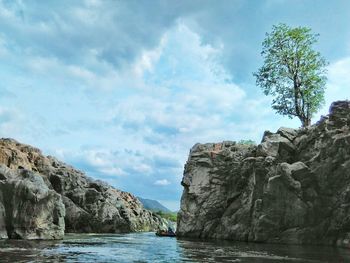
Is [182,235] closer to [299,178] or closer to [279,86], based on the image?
[299,178]

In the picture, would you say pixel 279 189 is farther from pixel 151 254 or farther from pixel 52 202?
pixel 52 202

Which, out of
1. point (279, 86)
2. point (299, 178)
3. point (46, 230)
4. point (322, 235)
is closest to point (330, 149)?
point (299, 178)

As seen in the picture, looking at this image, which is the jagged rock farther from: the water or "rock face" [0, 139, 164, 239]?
the water

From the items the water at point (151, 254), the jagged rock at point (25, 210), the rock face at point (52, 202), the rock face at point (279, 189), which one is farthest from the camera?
the rock face at point (279, 189)

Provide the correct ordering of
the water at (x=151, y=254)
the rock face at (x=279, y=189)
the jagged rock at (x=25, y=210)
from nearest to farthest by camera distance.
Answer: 1. the water at (x=151, y=254)
2. the jagged rock at (x=25, y=210)
3. the rock face at (x=279, y=189)

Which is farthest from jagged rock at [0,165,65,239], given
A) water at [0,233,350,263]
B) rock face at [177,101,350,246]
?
rock face at [177,101,350,246]

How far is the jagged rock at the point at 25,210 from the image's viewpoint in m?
59.8

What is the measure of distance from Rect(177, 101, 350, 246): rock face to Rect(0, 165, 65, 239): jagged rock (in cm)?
3033

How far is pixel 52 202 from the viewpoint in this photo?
6456 cm

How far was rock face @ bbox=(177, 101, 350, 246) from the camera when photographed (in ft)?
203

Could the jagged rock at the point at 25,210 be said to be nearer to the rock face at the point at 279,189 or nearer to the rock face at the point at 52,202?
the rock face at the point at 52,202

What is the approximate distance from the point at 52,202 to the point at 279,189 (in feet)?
112

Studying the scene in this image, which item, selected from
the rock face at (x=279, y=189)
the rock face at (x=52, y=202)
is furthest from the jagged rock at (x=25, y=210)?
the rock face at (x=279, y=189)

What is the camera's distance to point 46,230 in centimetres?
6297
